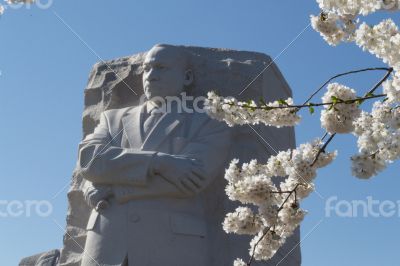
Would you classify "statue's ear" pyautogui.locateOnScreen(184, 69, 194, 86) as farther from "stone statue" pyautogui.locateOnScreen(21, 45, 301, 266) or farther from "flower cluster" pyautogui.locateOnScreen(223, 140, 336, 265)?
"flower cluster" pyautogui.locateOnScreen(223, 140, 336, 265)

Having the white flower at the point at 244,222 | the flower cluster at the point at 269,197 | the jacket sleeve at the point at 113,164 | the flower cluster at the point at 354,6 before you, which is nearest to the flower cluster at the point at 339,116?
the flower cluster at the point at 269,197

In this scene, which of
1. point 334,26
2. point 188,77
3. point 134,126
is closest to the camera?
point 334,26

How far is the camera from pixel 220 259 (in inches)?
223

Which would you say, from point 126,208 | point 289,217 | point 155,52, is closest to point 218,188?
point 126,208

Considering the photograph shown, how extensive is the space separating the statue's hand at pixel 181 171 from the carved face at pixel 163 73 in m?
0.69

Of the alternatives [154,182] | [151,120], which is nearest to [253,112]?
[154,182]

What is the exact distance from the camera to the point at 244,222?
3795 millimetres

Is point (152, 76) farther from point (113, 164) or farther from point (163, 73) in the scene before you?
point (113, 164)

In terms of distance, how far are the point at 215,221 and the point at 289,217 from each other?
206cm

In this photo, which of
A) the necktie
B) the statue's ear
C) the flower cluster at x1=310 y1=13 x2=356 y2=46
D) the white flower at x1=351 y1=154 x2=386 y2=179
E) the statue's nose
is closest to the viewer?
the white flower at x1=351 y1=154 x2=386 y2=179

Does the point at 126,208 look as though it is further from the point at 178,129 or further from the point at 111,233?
the point at 178,129

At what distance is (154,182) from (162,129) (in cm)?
50

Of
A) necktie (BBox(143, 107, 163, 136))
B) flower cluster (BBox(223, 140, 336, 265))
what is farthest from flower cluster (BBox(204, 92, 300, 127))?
necktie (BBox(143, 107, 163, 136))

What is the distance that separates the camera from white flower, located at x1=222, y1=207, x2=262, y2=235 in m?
3.80
